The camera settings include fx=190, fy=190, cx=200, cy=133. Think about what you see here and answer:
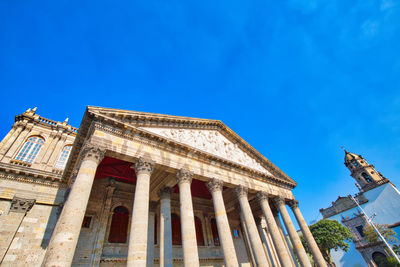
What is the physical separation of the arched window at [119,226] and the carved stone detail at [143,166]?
17.0 ft

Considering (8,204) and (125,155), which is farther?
(8,204)

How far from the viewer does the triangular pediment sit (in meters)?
10.0

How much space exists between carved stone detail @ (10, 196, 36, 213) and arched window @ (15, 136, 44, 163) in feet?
20.7

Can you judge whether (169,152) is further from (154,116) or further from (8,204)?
(8,204)

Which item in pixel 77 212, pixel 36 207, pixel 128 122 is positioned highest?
pixel 128 122

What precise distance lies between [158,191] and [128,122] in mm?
5105

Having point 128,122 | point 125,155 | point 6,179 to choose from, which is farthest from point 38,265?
point 128,122

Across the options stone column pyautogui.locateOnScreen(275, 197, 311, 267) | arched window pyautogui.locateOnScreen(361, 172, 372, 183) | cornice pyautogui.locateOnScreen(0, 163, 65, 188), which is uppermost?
arched window pyautogui.locateOnScreen(361, 172, 372, 183)

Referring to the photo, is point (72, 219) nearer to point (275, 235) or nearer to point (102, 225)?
point (102, 225)

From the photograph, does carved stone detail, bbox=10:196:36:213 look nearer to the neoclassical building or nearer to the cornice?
the neoclassical building

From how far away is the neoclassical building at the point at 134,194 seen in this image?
8.25m

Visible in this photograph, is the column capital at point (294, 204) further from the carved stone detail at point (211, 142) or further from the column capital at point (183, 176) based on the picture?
the column capital at point (183, 176)

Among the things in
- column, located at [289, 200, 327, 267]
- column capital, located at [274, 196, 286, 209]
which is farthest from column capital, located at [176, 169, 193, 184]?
column, located at [289, 200, 327, 267]

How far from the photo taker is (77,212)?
6746mm
